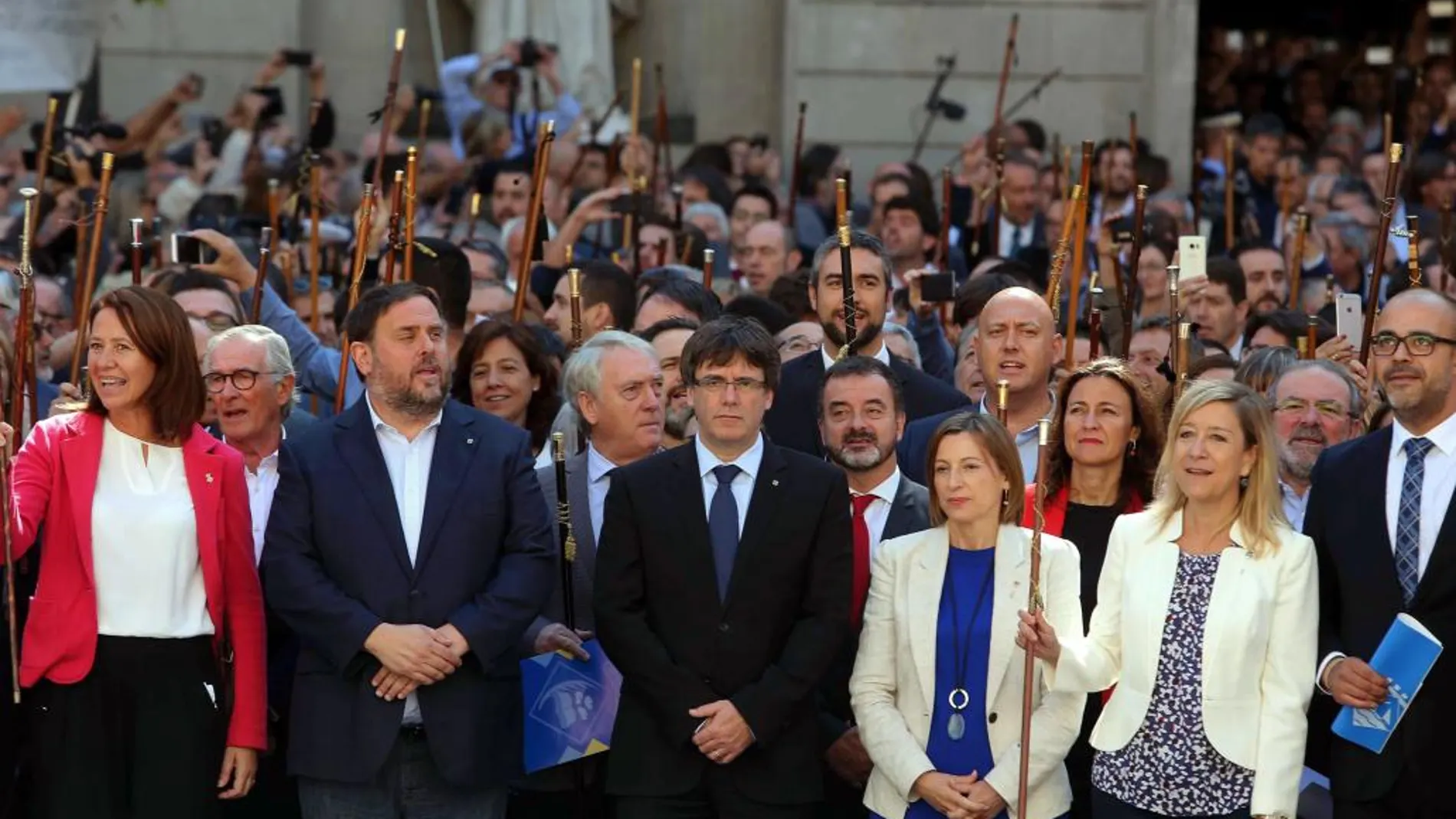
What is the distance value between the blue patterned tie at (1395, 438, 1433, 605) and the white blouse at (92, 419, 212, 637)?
319cm

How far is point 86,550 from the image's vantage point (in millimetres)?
7168

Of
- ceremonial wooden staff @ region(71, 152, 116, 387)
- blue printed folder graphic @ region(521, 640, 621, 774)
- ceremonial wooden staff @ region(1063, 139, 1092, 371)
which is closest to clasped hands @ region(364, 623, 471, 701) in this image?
blue printed folder graphic @ region(521, 640, 621, 774)

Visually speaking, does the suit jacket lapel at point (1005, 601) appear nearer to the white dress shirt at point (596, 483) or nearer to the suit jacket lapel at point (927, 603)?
the suit jacket lapel at point (927, 603)

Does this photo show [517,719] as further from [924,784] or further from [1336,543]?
[1336,543]

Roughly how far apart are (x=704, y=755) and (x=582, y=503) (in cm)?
112

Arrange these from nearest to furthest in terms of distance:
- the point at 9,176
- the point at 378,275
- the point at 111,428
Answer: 1. the point at 111,428
2. the point at 378,275
3. the point at 9,176

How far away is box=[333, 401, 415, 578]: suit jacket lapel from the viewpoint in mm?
7312

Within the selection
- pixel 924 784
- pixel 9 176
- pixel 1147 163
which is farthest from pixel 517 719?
pixel 1147 163

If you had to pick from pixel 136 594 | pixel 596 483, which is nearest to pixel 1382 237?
pixel 596 483

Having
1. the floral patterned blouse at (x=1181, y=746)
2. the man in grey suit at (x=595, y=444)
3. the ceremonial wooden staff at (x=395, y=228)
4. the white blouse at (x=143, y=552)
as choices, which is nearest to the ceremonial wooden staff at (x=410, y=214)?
the ceremonial wooden staff at (x=395, y=228)

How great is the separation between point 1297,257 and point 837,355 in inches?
136

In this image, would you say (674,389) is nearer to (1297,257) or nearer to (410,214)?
(410,214)

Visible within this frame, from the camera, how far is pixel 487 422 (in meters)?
7.54

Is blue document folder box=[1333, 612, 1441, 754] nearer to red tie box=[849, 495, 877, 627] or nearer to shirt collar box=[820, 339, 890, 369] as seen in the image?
red tie box=[849, 495, 877, 627]
